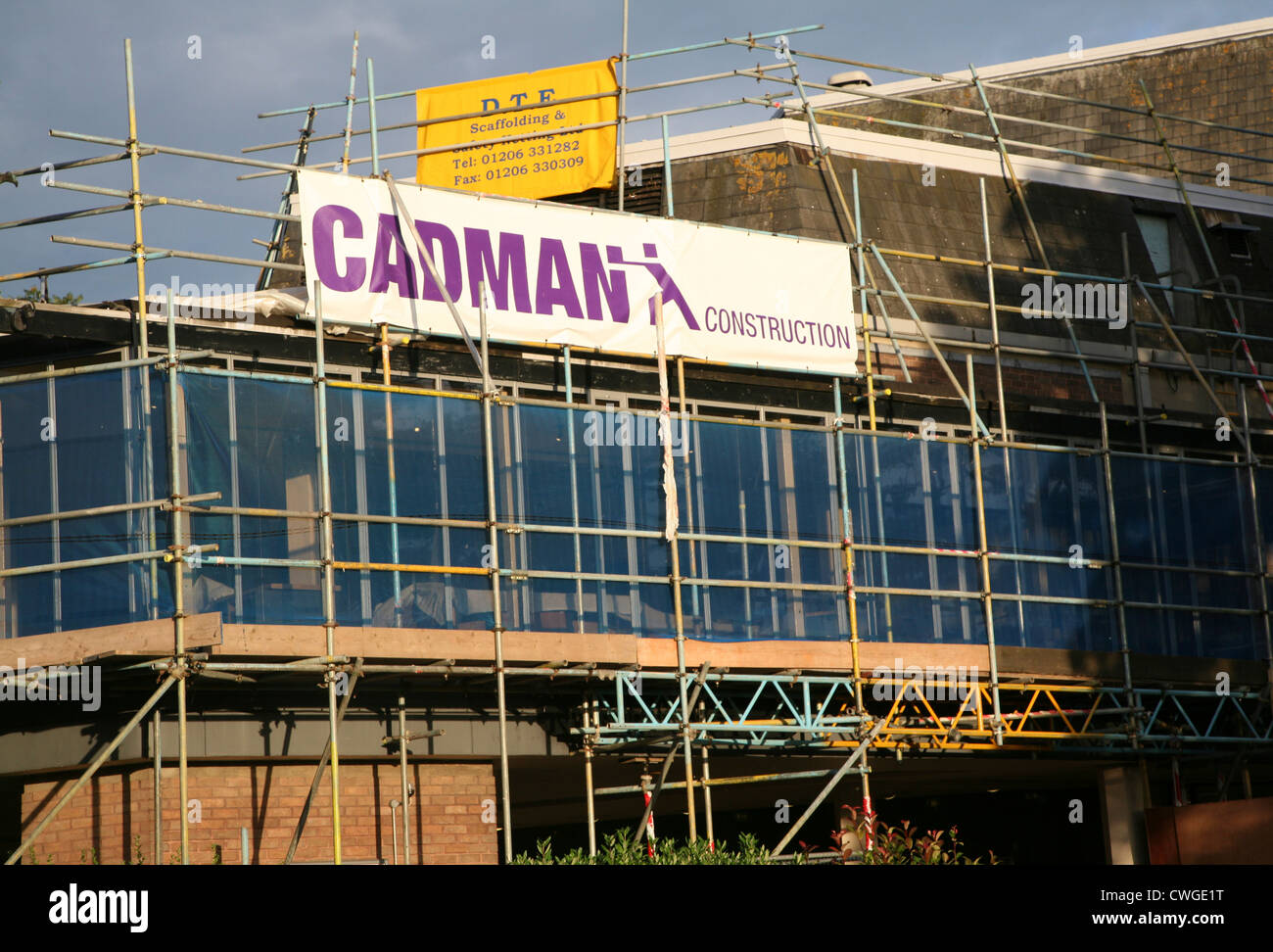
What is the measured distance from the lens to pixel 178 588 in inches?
614

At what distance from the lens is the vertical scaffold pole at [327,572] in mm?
15984

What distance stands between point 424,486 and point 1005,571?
7567 mm

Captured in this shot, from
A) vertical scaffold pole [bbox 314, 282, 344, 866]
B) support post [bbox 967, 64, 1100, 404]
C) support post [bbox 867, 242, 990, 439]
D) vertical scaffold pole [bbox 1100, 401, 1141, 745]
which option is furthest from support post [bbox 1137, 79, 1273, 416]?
vertical scaffold pole [bbox 314, 282, 344, 866]

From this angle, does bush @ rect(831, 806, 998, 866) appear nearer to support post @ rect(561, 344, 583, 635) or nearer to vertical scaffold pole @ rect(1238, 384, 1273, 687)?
support post @ rect(561, 344, 583, 635)

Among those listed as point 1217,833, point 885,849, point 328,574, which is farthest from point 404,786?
point 1217,833

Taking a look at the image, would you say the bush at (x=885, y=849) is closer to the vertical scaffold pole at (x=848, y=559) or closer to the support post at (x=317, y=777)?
the vertical scaffold pole at (x=848, y=559)

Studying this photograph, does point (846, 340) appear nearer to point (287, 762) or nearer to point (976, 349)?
point (976, 349)

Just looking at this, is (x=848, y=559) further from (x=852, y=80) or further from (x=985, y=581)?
(x=852, y=80)

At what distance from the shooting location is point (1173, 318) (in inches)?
1054

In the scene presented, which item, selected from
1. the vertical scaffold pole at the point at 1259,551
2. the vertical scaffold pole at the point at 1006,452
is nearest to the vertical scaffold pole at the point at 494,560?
the vertical scaffold pole at the point at 1006,452

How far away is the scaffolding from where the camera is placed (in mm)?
16375

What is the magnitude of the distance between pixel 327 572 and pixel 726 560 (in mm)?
4824

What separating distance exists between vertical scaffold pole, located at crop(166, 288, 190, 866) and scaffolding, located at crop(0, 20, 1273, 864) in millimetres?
30
